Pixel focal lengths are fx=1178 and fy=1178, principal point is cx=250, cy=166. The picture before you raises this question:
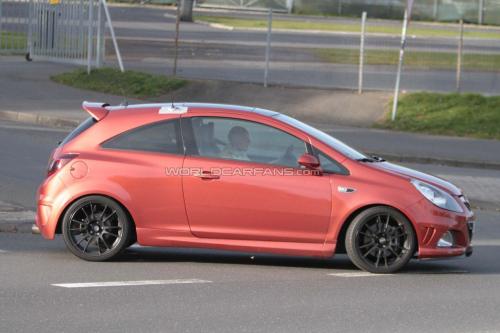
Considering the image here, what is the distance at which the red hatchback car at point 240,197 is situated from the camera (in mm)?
9945

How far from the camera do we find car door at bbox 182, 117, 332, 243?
9.95 meters

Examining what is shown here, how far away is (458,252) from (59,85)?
16.5m

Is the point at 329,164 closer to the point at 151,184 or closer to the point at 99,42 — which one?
the point at 151,184

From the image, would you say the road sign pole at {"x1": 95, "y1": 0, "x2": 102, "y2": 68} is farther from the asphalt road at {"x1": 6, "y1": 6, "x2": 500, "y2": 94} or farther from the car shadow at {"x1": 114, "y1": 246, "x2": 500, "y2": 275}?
the car shadow at {"x1": 114, "y1": 246, "x2": 500, "y2": 275}

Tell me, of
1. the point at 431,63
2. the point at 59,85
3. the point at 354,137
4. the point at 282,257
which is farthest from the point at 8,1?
the point at 282,257

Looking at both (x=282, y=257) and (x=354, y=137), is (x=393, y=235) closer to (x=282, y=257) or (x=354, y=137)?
(x=282, y=257)

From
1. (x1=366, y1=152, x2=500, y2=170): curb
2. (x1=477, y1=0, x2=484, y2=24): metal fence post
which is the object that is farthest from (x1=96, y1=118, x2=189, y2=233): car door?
(x1=477, y1=0, x2=484, y2=24): metal fence post

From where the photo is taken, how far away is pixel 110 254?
1008 centimetres

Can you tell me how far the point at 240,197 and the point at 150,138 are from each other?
0.96 m

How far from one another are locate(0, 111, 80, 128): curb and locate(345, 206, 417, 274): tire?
448 inches

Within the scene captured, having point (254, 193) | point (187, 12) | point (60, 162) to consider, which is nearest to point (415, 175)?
point (254, 193)

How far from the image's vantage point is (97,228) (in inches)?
396

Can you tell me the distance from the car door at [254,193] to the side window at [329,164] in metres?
0.11

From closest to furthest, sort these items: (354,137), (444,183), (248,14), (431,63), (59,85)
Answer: (444,183), (354,137), (59,85), (431,63), (248,14)
